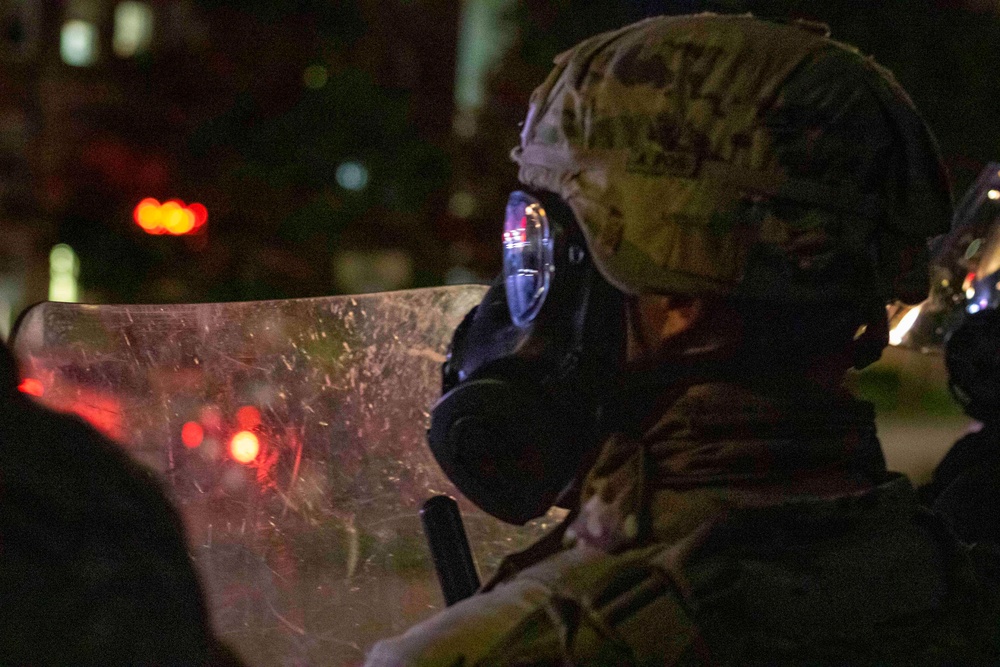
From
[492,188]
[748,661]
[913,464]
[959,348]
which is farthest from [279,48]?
[748,661]

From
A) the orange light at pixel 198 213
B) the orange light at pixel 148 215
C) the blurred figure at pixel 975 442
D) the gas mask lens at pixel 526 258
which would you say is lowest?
the orange light at pixel 148 215

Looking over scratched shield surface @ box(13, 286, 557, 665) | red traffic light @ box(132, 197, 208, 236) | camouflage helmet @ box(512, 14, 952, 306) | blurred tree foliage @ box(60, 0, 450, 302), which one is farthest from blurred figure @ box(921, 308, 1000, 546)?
red traffic light @ box(132, 197, 208, 236)

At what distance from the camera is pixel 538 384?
72.9 inches

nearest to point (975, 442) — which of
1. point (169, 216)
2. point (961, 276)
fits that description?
point (961, 276)

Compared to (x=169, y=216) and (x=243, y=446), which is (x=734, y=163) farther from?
(x=169, y=216)

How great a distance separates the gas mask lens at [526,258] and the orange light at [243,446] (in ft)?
1.41

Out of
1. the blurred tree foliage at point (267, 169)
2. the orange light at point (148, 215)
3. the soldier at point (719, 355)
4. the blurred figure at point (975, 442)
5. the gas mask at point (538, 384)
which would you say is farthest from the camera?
the orange light at point (148, 215)

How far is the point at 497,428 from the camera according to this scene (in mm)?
1845

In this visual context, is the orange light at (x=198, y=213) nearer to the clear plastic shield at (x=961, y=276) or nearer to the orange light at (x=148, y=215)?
the orange light at (x=148, y=215)

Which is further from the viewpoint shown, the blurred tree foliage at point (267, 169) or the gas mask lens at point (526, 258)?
the blurred tree foliage at point (267, 169)

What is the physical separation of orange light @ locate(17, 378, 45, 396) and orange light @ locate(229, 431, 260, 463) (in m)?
0.28

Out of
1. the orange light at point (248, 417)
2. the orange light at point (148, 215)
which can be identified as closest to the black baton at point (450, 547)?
the orange light at point (248, 417)

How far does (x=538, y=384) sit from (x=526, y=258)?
0.20m

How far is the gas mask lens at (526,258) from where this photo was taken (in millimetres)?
1880
